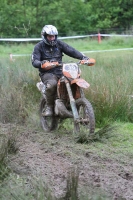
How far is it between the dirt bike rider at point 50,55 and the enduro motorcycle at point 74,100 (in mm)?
127

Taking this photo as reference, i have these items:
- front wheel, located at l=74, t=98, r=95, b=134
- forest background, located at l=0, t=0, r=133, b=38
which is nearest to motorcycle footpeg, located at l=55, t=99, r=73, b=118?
front wheel, located at l=74, t=98, r=95, b=134

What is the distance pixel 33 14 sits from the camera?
117 feet

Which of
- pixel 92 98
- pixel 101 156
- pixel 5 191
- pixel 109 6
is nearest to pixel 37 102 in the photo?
pixel 92 98

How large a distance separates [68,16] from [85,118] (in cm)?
3171

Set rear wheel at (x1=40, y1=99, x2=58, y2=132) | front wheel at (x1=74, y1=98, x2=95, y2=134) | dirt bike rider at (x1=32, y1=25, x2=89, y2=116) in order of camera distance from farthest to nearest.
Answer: rear wheel at (x1=40, y1=99, x2=58, y2=132) < dirt bike rider at (x1=32, y1=25, x2=89, y2=116) < front wheel at (x1=74, y1=98, x2=95, y2=134)

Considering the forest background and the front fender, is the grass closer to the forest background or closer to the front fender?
the front fender

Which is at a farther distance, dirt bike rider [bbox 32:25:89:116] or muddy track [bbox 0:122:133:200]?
dirt bike rider [bbox 32:25:89:116]

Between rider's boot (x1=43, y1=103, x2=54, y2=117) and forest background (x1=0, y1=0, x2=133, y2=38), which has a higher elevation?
rider's boot (x1=43, y1=103, x2=54, y2=117)

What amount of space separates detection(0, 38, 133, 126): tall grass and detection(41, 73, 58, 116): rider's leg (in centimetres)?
73

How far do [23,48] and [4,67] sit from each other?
14195mm

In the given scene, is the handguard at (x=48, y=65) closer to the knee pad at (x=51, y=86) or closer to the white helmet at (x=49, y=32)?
the knee pad at (x=51, y=86)

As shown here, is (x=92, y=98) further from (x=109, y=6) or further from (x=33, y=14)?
(x=109, y=6)

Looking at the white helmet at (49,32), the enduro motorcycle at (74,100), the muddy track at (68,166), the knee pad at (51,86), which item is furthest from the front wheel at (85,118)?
the white helmet at (49,32)

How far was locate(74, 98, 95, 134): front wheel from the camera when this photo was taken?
7637 millimetres
